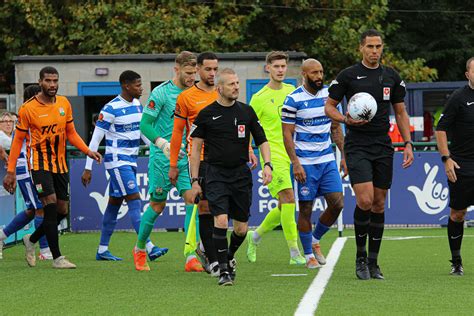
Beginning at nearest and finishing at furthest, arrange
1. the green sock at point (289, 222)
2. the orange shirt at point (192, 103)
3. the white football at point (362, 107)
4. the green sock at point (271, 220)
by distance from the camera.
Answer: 1. the white football at point (362, 107)
2. the orange shirt at point (192, 103)
3. the green sock at point (289, 222)
4. the green sock at point (271, 220)

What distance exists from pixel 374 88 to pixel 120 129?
4.40 meters

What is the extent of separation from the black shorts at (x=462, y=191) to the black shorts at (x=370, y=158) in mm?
810

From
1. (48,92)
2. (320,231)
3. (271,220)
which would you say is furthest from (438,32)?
(48,92)

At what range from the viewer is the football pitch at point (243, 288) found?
8977 millimetres

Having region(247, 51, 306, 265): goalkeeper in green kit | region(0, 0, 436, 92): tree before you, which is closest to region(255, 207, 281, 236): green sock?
region(247, 51, 306, 265): goalkeeper in green kit

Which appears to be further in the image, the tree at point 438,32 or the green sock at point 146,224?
the tree at point 438,32

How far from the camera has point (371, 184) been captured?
435 inches

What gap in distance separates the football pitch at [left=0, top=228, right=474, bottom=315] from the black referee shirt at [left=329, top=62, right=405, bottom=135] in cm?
135

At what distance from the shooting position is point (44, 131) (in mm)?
13117

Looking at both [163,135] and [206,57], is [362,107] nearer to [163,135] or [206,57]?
[206,57]

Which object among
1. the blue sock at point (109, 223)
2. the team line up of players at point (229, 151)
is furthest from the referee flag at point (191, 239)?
the blue sock at point (109, 223)

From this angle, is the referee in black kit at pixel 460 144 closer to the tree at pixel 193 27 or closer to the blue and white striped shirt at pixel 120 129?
the blue and white striped shirt at pixel 120 129

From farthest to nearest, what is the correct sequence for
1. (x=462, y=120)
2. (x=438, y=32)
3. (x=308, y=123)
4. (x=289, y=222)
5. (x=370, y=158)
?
1. (x=438, y=32)
2. (x=289, y=222)
3. (x=308, y=123)
4. (x=462, y=120)
5. (x=370, y=158)

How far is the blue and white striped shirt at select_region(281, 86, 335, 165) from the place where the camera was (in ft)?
41.6
